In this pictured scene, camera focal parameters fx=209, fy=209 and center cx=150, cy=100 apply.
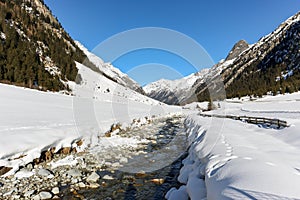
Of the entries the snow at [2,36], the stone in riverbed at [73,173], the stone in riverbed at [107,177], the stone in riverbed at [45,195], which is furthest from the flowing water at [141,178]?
the snow at [2,36]

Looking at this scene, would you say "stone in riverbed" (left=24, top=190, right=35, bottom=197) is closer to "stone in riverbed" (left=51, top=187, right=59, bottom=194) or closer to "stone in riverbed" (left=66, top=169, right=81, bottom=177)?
"stone in riverbed" (left=51, top=187, right=59, bottom=194)

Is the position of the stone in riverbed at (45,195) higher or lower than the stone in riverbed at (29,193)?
lower

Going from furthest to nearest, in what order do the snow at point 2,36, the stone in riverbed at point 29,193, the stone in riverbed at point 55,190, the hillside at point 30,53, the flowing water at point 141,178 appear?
the snow at point 2,36, the hillside at point 30,53, the flowing water at point 141,178, the stone in riverbed at point 55,190, the stone in riverbed at point 29,193

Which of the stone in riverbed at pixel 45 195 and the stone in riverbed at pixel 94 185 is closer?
the stone in riverbed at pixel 45 195

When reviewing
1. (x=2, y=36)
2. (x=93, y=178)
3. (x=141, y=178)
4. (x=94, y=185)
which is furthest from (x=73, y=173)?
(x=2, y=36)

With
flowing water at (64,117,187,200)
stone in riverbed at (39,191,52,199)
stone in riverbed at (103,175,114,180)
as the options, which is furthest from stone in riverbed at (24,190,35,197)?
stone in riverbed at (103,175,114,180)

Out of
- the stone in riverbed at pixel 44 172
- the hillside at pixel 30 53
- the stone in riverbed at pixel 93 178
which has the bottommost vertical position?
the stone in riverbed at pixel 93 178

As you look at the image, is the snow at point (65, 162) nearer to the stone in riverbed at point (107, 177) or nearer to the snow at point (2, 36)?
the stone in riverbed at point (107, 177)

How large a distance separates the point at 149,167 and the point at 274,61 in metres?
174

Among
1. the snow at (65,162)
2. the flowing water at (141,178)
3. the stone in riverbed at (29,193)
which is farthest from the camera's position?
the snow at (65,162)

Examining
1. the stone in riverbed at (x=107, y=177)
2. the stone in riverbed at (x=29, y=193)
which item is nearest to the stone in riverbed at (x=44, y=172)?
the stone in riverbed at (x=29, y=193)

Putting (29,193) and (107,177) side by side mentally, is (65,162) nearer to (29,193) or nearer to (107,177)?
(107,177)

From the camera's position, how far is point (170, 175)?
1182 centimetres

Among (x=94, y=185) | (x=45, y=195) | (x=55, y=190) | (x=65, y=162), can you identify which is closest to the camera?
(x=45, y=195)
